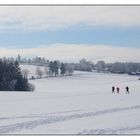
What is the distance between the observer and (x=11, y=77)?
23.5ft

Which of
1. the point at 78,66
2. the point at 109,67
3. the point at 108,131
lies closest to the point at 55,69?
the point at 78,66

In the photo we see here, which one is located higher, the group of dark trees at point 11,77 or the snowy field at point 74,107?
the group of dark trees at point 11,77

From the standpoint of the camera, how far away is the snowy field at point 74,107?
6852mm

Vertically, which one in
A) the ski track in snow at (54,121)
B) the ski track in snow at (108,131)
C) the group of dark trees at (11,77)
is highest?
the group of dark trees at (11,77)

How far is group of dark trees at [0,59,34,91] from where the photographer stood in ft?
23.5

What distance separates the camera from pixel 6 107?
7.04m

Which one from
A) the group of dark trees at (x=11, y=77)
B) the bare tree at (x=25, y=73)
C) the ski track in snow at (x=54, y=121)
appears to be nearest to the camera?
the ski track in snow at (x=54, y=121)

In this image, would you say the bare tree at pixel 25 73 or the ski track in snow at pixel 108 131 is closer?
the ski track in snow at pixel 108 131

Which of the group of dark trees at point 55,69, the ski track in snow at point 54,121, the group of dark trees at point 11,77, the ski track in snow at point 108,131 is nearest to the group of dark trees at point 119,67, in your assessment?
the group of dark trees at point 55,69

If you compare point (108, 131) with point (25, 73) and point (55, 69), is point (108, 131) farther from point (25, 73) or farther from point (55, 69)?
point (25, 73)

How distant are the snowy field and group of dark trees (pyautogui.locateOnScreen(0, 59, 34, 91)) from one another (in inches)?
3.9

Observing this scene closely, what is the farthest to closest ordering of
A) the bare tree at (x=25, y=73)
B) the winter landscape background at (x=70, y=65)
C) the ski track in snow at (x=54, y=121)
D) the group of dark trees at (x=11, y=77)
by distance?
the bare tree at (x=25, y=73)
the group of dark trees at (x=11, y=77)
the winter landscape background at (x=70, y=65)
the ski track in snow at (x=54, y=121)

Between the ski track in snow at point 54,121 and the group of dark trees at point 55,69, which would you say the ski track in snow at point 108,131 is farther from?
the group of dark trees at point 55,69
